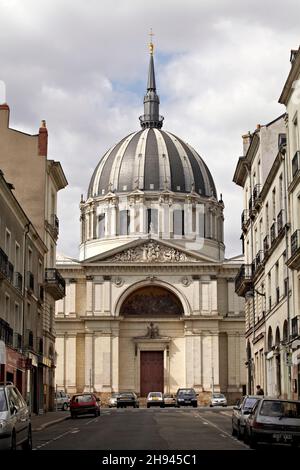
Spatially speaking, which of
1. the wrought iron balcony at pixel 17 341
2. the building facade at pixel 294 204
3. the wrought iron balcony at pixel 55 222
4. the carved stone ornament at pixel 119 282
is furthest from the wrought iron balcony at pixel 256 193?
the carved stone ornament at pixel 119 282

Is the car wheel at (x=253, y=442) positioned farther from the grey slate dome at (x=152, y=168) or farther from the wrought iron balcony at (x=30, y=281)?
the grey slate dome at (x=152, y=168)

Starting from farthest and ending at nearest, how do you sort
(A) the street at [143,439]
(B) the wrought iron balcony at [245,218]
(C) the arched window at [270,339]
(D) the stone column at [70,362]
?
1. (D) the stone column at [70,362]
2. (B) the wrought iron balcony at [245,218]
3. (C) the arched window at [270,339]
4. (A) the street at [143,439]

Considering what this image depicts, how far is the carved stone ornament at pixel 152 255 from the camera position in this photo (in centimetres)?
9719

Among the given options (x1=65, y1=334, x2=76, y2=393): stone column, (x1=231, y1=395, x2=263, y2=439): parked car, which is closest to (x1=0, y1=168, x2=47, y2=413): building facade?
(x1=231, y1=395, x2=263, y2=439): parked car

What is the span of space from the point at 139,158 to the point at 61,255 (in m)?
15.2

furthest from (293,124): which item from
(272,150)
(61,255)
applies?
(61,255)

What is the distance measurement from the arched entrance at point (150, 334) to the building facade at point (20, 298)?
37896 mm

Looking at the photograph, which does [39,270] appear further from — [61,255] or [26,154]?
[61,255]

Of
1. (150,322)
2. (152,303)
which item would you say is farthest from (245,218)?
(152,303)

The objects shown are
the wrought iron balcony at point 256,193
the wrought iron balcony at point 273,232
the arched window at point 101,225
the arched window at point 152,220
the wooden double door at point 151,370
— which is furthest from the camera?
the arched window at point 101,225

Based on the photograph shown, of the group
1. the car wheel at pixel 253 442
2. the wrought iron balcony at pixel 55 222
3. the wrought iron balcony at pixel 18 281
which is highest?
the wrought iron balcony at pixel 55 222

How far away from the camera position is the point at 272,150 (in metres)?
53.3

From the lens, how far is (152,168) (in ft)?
362

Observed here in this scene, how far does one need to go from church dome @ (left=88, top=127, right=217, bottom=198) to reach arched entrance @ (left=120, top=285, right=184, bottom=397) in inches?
643
